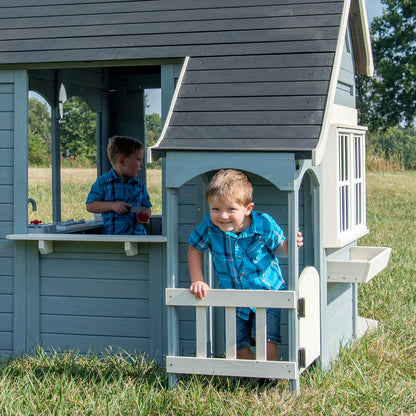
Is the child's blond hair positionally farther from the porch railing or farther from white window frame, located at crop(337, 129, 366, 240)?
white window frame, located at crop(337, 129, 366, 240)

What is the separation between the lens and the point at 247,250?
4680 millimetres

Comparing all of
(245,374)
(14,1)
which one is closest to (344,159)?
(245,374)

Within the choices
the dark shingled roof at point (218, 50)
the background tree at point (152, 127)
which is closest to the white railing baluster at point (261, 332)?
the dark shingled roof at point (218, 50)

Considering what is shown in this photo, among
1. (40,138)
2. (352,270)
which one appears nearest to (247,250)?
(352,270)

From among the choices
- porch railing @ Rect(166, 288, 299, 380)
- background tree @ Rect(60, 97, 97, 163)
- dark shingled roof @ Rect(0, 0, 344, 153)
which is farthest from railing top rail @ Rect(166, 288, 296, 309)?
background tree @ Rect(60, 97, 97, 163)

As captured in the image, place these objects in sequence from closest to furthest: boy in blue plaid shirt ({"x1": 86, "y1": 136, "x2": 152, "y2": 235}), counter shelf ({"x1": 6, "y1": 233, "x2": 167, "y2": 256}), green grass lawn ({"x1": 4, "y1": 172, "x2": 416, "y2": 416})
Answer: green grass lawn ({"x1": 4, "y1": 172, "x2": 416, "y2": 416})
counter shelf ({"x1": 6, "y1": 233, "x2": 167, "y2": 256})
boy in blue plaid shirt ({"x1": 86, "y1": 136, "x2": 152, "y2": 235})

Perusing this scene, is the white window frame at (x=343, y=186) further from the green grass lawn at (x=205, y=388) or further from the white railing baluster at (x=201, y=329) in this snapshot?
the white railing baluster at (x=201, y=329)

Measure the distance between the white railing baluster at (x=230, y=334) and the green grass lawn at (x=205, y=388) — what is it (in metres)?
0.20

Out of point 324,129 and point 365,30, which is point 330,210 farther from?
point 365,30

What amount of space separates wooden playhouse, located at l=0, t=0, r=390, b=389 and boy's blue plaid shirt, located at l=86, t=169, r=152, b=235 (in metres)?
0.49

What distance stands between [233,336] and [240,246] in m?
0.58

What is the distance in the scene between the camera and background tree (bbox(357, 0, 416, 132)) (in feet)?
102

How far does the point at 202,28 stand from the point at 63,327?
2.57 metres

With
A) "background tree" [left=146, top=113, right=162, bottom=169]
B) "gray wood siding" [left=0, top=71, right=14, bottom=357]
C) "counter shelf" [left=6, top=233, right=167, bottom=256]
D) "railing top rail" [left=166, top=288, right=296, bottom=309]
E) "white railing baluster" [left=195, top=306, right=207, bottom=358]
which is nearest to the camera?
"railing top rail" [left=166, top=288, right=296, bottom=309]
